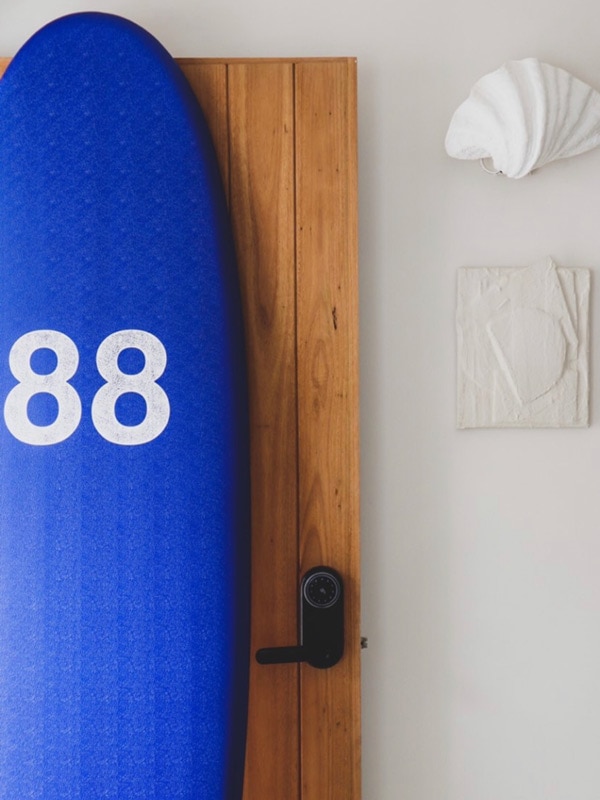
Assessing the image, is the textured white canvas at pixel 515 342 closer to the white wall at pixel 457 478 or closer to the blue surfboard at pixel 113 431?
the white wall at pixel 457 478

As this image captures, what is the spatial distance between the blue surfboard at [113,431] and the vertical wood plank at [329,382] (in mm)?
Result: 146

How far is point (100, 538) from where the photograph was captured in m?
1.11

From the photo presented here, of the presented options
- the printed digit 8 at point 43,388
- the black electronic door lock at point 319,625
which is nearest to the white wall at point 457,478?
the black electronic door lock at point 319,625

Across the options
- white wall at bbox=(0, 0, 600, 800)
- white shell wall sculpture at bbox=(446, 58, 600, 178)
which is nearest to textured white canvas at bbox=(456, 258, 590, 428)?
white wall at bbox=(0, 0, 600, 800)

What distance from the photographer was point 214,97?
1.18 meters

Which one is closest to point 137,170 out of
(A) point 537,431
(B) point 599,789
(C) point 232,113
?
(C) point 232,113

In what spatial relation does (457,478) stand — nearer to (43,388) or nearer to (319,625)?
(319,625)

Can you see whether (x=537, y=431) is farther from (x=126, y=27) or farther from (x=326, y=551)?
(x=126, y=27)

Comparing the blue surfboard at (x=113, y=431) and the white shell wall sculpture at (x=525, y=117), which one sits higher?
the white shell wall sculpture at (x=525, y=117)

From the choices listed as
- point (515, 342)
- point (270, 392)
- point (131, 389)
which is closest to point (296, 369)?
point (270, 392)

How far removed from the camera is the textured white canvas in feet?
4.17

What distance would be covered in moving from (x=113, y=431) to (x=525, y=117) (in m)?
0.91

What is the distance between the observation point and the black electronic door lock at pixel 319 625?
1153mm

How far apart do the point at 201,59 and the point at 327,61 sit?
23 centimetres
